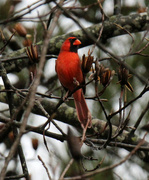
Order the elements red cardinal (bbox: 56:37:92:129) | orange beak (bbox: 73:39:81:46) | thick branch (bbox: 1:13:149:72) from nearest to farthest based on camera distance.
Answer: red cardinal (bbox: 56:37:92:129), orange beak (bbox: 73:39:81:46), thick branch (bbox: 1:13:149:72)

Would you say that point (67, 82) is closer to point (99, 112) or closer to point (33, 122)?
point (99, 112)

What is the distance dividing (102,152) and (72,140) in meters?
2.96

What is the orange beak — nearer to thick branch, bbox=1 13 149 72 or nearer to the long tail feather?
thick branch, bbox=1 13 149 72

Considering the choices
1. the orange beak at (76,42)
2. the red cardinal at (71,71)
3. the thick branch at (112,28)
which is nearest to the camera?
the red cardinal at (71,71)

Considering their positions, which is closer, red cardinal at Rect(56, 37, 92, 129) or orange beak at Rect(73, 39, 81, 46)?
red cardinal at Rect(56, 37, 92, 129)

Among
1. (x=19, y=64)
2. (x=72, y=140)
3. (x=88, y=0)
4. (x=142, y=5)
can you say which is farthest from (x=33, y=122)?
(x=72, y=140)

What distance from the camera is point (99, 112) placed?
4898 mm

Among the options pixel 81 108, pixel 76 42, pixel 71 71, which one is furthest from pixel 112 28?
pixel 81 108

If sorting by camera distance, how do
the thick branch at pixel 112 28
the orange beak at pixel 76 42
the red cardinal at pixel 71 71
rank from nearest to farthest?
the red cardinal at pixel 71 71, the orange beak at pixel 76 42, the thick branch at pixel 112 28

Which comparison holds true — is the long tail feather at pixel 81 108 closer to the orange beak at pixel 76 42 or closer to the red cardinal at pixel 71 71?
the red cardinal at pixel 71 71

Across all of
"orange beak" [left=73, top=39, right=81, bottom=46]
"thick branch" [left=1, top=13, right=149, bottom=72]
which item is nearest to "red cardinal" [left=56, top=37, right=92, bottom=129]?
"orange beak" [left=73, top=39, right=81, bottom=46]

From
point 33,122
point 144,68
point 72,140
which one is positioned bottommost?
point 33,122

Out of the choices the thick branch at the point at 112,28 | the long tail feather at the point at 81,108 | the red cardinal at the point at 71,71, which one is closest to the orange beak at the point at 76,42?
the red cardinal at the point at 71,71

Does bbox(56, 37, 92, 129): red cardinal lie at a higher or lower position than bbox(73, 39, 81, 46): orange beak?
lower
